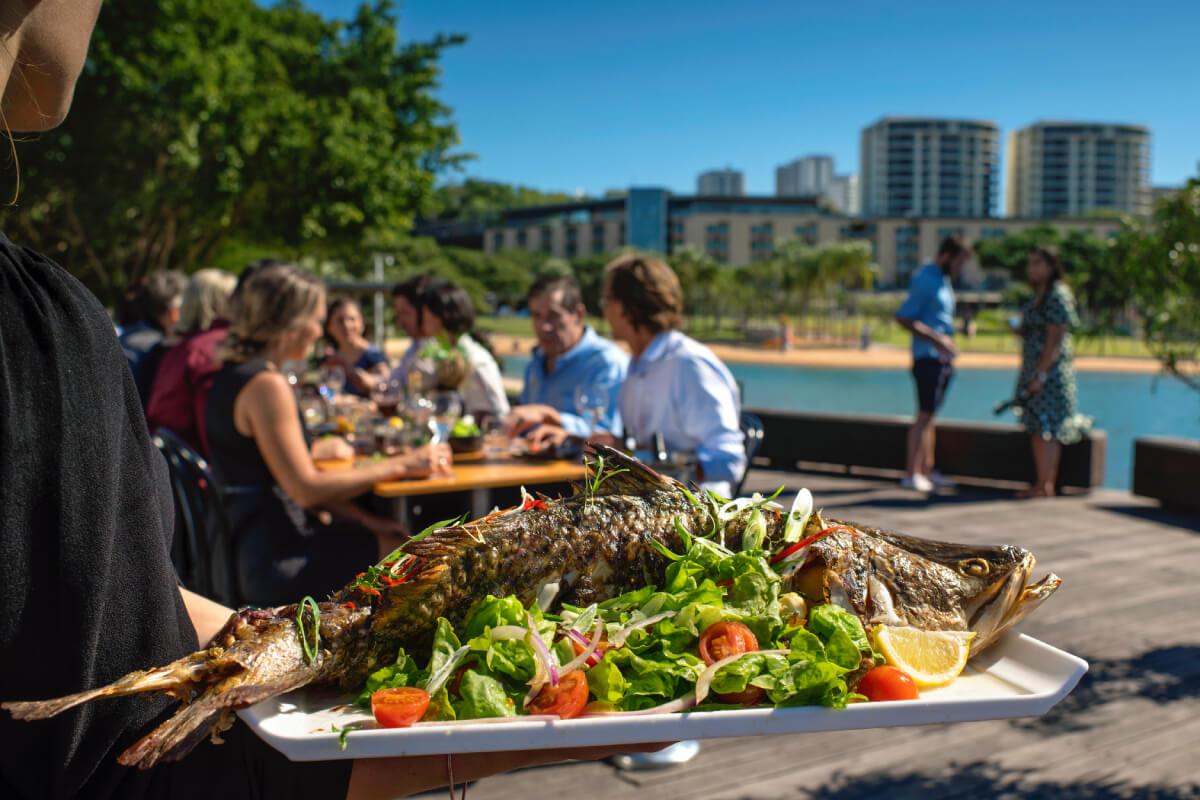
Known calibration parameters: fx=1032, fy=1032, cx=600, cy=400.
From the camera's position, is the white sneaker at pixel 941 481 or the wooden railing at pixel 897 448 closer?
the wooden railing at pixel 897 448

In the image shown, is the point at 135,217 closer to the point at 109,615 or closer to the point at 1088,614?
the point at 1088,614

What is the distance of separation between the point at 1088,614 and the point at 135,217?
21.7m

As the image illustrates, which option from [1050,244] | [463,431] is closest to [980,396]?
[1050,244]

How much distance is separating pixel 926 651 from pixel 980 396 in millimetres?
46781

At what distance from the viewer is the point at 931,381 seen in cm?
948

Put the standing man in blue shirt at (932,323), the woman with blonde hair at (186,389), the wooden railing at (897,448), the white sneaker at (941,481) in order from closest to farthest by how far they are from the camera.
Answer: the woman with blonde hair at (186,389)
the standing man in blue shirt at (932,323)
the wooden railing at (897,448)
the white sneaker at (941,481)

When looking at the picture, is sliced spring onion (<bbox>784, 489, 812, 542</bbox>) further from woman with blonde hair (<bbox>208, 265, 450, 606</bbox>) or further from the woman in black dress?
woman with blonde hair (<bbox>208, 265, 450, 606</bbox>)

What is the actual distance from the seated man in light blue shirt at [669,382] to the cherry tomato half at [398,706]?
3.00 m

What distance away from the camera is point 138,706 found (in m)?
1.19

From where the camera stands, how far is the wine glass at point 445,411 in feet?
18.9

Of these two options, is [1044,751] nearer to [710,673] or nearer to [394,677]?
[710,673]

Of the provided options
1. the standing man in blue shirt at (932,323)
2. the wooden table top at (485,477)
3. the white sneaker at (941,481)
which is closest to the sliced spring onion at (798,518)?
the wooden table top at (485,477)

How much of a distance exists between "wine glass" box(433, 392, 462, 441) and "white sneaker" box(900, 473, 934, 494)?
563 cm

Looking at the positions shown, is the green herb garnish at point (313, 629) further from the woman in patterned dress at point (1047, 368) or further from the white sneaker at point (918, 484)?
the white sneaker at point (918, 484)
